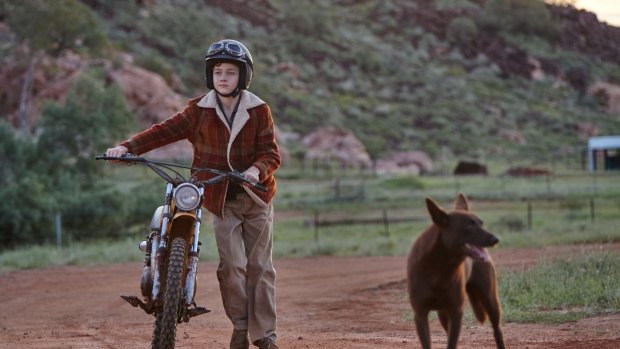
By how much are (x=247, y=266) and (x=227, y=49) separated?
1.65 metres

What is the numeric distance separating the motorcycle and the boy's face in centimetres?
65

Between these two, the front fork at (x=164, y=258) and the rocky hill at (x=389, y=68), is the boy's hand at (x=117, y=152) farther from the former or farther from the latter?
the rocky hill at (x=389, y=68)

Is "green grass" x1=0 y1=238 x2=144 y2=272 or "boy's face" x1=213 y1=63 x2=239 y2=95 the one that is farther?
"green grass" x1=0 y1=238 x2=144 y2=272

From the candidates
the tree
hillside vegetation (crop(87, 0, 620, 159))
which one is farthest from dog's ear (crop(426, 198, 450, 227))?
hillside vegetation (crop(87, 0, 620, 159))

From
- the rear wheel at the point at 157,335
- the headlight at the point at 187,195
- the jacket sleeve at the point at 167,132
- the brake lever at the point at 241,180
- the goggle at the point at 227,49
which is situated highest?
the goggle at the point at 227,49

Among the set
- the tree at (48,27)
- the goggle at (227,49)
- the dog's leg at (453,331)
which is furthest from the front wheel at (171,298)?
the tree at (48,27)

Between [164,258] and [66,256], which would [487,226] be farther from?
[164,258]

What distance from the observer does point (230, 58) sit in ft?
25.1

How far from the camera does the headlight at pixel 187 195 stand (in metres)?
7.26

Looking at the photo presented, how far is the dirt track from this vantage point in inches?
368

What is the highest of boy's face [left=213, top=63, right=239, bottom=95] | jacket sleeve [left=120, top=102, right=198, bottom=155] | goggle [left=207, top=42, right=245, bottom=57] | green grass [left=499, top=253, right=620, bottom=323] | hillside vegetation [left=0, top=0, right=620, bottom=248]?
hillside vegetation [left=0, top=0, right=620, bottom=248]

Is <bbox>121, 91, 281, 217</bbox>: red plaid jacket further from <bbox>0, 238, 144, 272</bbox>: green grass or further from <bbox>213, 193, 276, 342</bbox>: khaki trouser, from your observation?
<bbox>0, 238, 144, 272</bbox>: green grass

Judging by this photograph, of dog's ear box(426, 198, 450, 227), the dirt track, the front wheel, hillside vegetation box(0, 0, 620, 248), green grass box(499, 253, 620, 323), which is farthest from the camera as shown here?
hillside vegetation box(0, 0, 620, 248)

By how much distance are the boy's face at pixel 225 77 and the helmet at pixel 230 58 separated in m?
0.04
